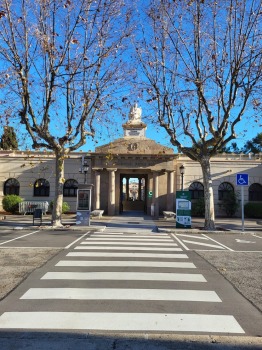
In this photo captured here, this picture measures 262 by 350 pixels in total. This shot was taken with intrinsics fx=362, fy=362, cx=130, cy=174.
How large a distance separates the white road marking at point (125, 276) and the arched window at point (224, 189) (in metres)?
25.5

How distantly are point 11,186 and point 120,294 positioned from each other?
28926 millimetres

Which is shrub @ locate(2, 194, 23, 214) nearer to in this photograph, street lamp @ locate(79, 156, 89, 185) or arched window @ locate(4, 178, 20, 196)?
arched window @ locate(4, 178, 20, 196)

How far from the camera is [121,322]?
4953 mm

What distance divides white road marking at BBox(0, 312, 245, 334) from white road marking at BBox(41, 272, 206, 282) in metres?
2.26

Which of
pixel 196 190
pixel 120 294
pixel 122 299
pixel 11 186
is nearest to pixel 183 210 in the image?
pixel 196 190

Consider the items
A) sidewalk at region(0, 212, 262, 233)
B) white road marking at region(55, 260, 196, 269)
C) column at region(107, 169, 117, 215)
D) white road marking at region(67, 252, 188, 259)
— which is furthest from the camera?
column at region(107, 169, 117, 215)

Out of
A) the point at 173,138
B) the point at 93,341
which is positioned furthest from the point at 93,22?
the point at 93,341

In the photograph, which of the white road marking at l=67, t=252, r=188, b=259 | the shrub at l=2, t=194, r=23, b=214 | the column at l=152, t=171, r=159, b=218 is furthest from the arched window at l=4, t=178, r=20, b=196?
the white road marking at l=67, t=252, r=188, b=259

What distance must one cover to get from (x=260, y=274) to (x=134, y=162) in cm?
2331

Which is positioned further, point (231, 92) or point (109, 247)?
point (231, 92)

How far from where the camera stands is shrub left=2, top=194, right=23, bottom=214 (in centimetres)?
3064

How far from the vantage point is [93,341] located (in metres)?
4.30

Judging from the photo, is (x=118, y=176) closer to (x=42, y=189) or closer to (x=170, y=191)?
(x=170, y=191)

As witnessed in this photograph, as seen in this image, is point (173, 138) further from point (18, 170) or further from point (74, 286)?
point (18, 170)
